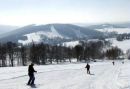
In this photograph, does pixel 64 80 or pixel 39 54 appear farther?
pixel 39 54

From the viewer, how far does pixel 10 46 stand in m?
124

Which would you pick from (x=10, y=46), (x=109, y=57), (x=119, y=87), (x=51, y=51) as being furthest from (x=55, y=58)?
(x=119, y=87)

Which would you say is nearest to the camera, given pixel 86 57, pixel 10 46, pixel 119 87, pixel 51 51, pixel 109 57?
pixel 119 87

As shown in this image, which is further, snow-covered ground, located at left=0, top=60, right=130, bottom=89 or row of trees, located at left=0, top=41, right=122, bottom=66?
row of trees, located at left=0, top=41, right=122, bottom=66

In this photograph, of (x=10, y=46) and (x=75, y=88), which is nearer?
(x=75, y=88)

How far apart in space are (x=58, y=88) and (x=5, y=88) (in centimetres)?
488

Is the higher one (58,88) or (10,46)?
(10,46)

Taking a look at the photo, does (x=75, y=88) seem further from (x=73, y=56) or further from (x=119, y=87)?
(x=73, y=56)

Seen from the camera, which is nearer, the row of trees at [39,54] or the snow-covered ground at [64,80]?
the snow-covered ground at [64,80]

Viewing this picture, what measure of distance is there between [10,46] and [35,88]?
104 m

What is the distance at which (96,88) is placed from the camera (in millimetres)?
25031

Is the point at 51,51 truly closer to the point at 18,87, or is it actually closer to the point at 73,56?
the point at 73,56

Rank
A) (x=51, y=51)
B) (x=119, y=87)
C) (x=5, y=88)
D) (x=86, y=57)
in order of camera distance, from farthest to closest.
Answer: (x=86, y=57) → (x=51, y=51) → (x=119, y=87) → (x=5, y=88)

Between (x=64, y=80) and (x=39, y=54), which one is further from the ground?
(x=39, y=54)
